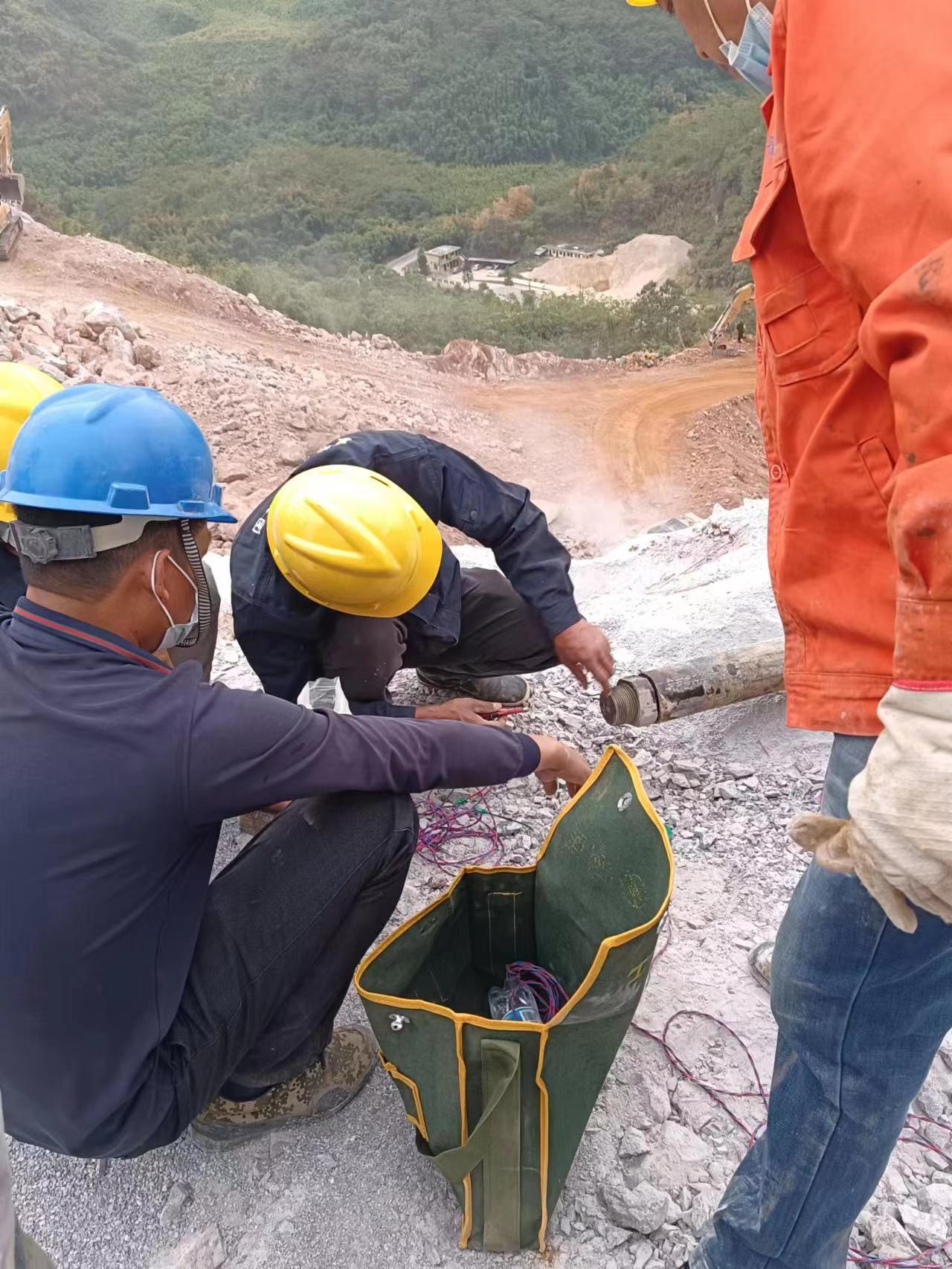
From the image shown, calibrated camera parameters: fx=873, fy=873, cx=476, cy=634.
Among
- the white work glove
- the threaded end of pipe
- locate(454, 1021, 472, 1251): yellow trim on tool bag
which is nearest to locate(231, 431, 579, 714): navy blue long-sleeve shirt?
the threaded end of pipe

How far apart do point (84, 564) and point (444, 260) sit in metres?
22.7

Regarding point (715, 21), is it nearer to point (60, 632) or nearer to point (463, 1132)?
point (60, 632)

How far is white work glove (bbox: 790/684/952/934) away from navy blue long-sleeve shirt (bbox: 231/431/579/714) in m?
1.93

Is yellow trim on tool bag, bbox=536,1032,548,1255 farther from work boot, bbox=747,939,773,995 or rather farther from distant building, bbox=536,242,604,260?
distant building, bbox=536,242,604,260

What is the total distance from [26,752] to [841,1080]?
1366 mm

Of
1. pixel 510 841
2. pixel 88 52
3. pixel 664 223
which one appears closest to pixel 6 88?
pixel 88 52

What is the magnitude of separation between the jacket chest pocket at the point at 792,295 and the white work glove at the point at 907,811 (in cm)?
47

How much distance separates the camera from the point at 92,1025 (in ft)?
5.00

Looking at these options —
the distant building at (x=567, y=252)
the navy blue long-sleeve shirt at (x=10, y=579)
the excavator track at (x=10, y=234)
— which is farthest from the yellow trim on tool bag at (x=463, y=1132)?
the distant building at (x=567, y=252)

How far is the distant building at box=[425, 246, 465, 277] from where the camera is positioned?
2211 centimetres

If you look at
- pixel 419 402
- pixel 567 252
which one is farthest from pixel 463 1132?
pixel 567 252

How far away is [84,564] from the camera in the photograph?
1585 mm

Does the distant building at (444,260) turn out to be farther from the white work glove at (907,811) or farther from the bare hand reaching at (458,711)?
the white work glove at (907,811)

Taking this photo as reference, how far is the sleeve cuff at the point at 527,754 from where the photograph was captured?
1.91m
